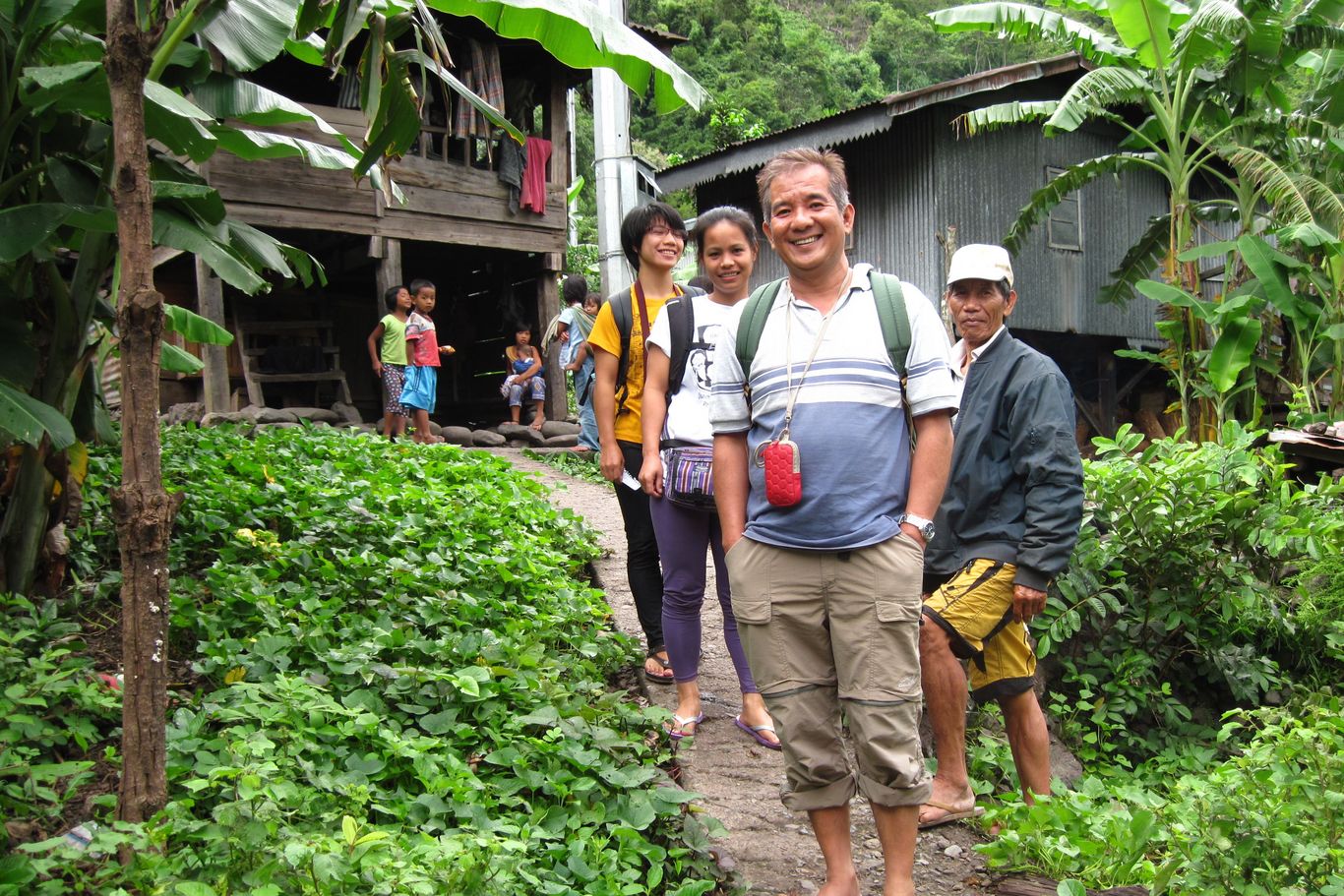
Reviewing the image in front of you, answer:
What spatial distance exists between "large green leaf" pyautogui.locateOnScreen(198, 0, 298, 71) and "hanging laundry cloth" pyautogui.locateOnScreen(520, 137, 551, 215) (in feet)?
30.7

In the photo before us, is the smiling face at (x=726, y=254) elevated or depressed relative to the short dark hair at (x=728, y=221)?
depressed

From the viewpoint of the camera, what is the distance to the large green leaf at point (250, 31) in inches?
191

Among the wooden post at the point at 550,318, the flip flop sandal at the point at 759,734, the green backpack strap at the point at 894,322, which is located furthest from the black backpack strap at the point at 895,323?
→ the wooden post at the point at 550,318

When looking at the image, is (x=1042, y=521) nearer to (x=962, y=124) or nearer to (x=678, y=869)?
(x=678, y=869)

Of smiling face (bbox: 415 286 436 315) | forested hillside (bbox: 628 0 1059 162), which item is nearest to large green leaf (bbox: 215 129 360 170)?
smiling face (bbox: 415 286 436 315)

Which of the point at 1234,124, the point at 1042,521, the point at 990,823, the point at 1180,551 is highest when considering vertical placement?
the point at 1234,124

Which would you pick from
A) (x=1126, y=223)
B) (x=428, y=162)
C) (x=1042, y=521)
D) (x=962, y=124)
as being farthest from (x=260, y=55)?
(x=1126, y=223)

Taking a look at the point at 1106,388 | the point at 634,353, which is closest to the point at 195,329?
the point at 634,353

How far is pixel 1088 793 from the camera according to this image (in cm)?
382

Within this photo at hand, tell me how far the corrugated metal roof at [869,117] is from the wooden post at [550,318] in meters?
3.19

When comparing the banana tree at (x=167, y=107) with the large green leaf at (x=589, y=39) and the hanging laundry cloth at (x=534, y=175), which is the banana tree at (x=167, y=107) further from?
the hanging laundry cloth at (x=534, y=175)

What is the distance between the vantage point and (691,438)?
412cm

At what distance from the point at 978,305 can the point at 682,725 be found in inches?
72.6

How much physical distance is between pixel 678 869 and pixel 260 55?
12.6ft
